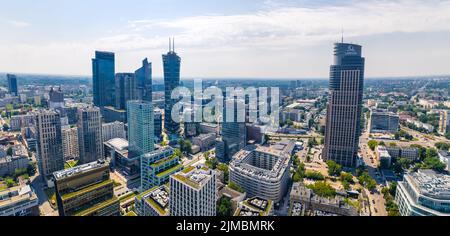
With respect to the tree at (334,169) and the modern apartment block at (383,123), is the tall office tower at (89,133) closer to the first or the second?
the tree at (334,169)

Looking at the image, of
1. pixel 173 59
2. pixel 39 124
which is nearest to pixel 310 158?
pixel 173 59

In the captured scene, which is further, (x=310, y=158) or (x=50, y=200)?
(x=310, y=158)

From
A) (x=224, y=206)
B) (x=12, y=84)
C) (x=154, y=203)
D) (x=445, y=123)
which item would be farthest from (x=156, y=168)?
(x=12, y=84)

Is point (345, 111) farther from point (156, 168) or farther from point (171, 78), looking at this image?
point (171, 78)

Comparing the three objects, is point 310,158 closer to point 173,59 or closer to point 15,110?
point 173,59
